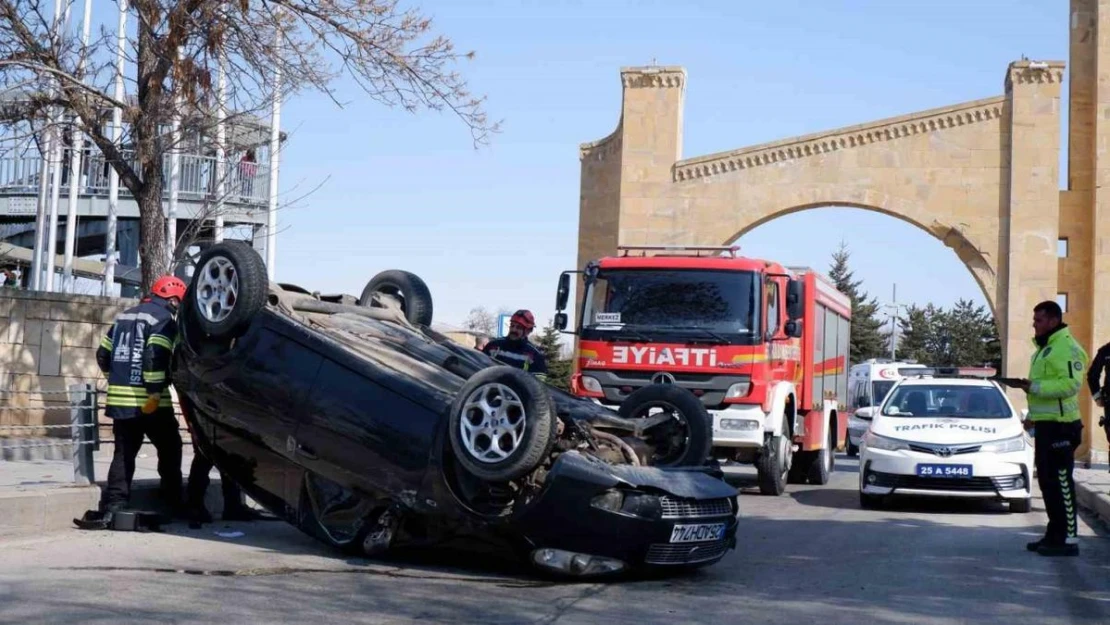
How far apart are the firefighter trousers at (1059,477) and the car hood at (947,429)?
12.1 ft

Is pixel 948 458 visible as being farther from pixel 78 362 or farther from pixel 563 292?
pixel 78 362

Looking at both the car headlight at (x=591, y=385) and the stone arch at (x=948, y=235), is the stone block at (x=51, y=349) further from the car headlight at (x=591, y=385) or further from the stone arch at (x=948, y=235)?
the stone arch at (x=948, y=235)

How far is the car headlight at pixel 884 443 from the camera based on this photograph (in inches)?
555

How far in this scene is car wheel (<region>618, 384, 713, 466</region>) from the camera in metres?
8.73

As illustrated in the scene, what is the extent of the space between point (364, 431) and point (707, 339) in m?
7.25

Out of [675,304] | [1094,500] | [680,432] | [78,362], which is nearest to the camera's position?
[680,432]

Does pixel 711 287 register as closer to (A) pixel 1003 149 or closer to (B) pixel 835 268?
(A) pixel 1003 149

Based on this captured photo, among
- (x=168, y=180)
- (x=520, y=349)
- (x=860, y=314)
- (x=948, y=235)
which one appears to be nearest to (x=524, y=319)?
(x=520, y=349)

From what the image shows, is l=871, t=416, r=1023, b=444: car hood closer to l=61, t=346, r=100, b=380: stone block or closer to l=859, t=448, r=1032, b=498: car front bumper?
l=859, t=448, r=1032, b=498: car front bumper

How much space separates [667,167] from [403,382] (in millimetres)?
28340

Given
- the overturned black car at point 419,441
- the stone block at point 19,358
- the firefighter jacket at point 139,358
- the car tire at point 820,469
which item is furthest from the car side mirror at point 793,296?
the stone block at point 19,358

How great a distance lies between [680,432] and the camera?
8875 mm

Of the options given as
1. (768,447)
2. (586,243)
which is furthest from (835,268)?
(768,447)

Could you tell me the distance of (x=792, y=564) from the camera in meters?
9.23
